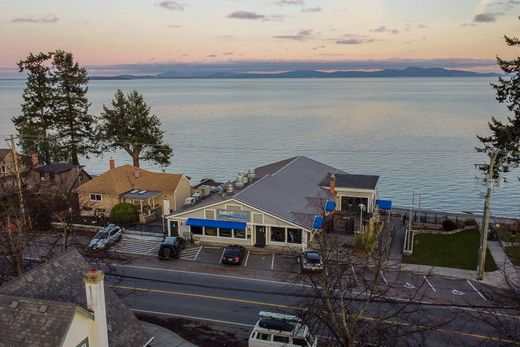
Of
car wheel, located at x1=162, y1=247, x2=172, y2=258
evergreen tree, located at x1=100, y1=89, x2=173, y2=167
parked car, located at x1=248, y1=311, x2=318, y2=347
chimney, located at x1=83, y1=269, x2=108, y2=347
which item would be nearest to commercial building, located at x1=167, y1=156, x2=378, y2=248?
car wheel, located at x1=162, y1=247, x2=172, y2=258

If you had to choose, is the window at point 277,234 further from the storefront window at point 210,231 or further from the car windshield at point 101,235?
the car windshield at point 101,235

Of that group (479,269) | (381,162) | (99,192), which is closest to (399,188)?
(381,162)

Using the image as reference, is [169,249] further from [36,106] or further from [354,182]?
[36,106]

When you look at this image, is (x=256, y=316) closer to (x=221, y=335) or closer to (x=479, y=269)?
(x=221, y=335)

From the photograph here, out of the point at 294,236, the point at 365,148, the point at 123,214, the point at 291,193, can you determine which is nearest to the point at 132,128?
the point at 123,214

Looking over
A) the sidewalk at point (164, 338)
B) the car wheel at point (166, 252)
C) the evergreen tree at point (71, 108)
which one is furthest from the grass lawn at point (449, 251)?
the evergreen tree at point (71, 108)

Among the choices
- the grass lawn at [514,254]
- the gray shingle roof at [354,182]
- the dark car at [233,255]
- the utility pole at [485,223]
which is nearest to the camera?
the utility pole at [485,223]
